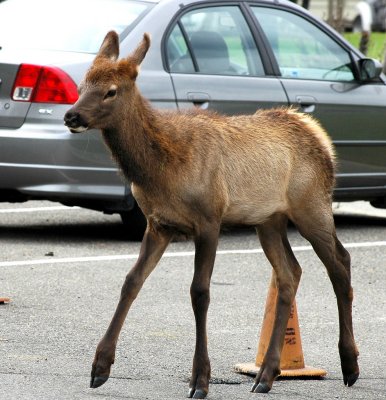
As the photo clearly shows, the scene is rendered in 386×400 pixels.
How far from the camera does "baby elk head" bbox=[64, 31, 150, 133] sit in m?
6.11

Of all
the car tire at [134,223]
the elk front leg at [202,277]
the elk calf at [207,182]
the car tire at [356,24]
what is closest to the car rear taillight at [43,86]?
the car tire at [134,223]

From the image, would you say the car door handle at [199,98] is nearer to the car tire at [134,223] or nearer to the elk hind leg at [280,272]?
the car tire at [134,223]

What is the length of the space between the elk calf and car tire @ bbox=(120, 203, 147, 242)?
12.7 ft

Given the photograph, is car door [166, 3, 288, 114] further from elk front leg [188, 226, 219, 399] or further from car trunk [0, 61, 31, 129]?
elk front leg [188, 226, 219, 399]

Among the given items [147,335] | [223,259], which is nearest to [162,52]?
[223,259]

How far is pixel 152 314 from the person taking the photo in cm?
821

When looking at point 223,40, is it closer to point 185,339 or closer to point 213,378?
point 185,339

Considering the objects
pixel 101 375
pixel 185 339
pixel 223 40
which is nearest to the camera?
pixel 101 375

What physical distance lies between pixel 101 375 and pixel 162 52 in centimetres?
499

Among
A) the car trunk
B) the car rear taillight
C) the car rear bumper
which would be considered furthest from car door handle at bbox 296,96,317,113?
the car trunk

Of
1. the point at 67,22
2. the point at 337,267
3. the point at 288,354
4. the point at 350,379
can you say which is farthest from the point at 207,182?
the point at 67,22

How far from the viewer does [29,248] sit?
34.2 feet

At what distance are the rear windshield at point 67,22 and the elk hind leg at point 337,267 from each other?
163 inches

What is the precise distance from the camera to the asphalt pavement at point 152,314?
6449 millimetres
